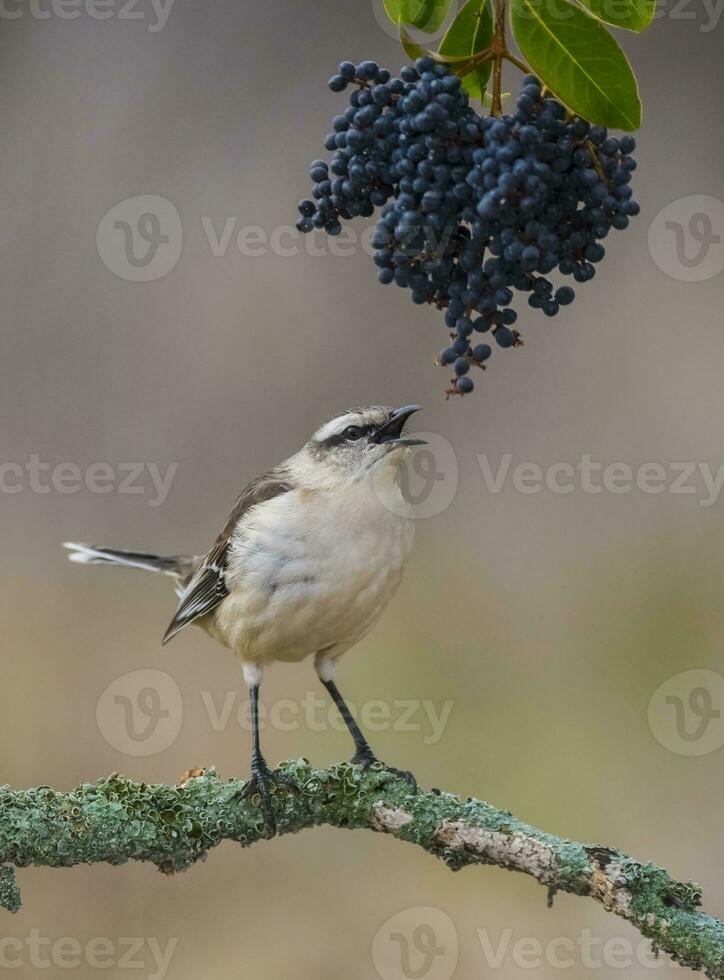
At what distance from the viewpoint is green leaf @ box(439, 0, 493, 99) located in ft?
4.14

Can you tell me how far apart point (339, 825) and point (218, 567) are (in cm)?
64

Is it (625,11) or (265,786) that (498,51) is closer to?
(625,11)

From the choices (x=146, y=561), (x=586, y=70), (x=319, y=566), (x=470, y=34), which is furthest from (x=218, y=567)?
(x=586, y=70)

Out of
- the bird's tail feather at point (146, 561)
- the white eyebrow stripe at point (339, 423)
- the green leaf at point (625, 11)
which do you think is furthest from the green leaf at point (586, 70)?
the bird's tail feather at point (146, 561)

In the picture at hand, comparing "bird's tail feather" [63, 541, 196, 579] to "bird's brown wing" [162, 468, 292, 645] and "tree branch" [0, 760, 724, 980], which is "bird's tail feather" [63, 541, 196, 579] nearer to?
"bird's brown wing" [162, 468, 292, 645]

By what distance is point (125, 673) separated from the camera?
12.1 ft

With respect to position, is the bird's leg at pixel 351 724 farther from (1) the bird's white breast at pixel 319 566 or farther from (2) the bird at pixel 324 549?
(1) the bird's white breast at pixel 319 566

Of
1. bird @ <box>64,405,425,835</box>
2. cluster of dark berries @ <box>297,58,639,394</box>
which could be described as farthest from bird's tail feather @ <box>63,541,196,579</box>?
cluster of dark berries @ <box>297,58,639,394</box>

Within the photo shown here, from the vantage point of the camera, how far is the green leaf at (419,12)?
4.00ft

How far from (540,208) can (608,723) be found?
2738mm

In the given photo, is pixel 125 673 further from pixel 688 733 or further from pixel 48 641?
pixel 688 733

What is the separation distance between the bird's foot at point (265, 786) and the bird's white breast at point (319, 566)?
30 cm

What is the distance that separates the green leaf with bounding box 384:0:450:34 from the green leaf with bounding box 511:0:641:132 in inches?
4.3

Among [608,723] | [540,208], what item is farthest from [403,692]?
[540,208]
